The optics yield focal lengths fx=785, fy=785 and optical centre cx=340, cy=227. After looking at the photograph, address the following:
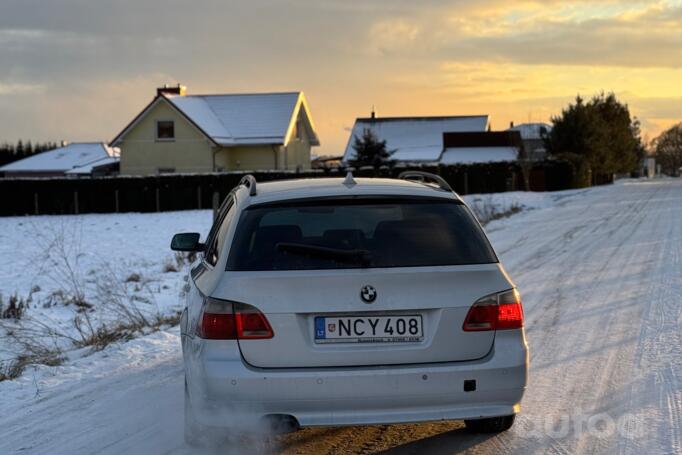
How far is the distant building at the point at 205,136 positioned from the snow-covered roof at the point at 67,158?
26.1m

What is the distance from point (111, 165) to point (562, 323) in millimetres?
61645

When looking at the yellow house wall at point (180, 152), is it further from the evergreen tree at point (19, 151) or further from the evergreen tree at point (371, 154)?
the evergreen tree at point (19, 151)

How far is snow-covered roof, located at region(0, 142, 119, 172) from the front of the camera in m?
75.2

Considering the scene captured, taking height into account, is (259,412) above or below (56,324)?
above

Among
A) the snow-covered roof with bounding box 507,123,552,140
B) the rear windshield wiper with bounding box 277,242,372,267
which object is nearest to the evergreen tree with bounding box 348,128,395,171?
the snow-covered roof with bounding box 507,123,552,140

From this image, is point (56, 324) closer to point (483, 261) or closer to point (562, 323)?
point (562, 323)

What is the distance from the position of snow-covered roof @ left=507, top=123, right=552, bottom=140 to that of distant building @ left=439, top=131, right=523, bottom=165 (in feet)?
5.97

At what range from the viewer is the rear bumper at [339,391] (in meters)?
4.16

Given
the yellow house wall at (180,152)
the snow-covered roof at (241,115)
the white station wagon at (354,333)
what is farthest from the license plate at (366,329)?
the yellow house wall at (180,152)

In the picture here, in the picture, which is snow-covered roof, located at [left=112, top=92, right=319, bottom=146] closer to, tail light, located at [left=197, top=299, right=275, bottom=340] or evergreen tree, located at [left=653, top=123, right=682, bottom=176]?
tail light, located at [left=197, top=299, right=275, bottom=340]

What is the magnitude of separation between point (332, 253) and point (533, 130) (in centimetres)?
6360

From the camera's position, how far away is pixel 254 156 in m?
49.6

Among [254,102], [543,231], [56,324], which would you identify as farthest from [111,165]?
[56,324]

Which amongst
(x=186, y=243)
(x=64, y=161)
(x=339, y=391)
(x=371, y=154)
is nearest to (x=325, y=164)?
(x=371, y=154)
